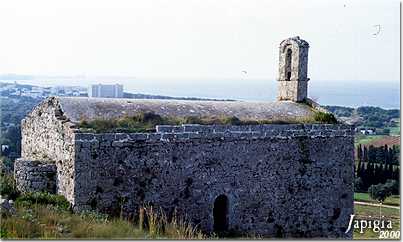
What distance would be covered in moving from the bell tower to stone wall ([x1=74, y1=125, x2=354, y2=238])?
204 centimetres

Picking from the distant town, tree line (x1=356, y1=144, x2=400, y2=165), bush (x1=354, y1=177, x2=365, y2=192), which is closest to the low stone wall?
the distant town

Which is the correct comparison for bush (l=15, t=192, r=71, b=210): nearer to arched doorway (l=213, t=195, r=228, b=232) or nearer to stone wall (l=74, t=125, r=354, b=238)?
stone wall (l=74, t=125, r=354, b=238)

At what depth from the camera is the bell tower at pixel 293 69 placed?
1777 cm

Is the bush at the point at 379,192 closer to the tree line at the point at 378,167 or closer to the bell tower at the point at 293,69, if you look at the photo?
the tree line at the point at 378,167

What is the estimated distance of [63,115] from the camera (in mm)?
13805

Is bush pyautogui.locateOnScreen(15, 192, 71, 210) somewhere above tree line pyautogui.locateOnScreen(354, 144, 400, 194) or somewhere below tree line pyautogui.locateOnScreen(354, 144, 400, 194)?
above

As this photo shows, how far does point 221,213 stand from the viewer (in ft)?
49.4

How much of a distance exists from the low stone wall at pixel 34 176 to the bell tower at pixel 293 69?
7.77m

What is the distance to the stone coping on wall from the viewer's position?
13.3 m

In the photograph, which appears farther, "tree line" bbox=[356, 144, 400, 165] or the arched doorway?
"tree line" bbox=[356, 144, 400, 165]

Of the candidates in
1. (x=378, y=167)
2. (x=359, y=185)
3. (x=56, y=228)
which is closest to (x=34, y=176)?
(x=56, y=228)

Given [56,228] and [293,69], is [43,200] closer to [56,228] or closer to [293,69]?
[56,228]

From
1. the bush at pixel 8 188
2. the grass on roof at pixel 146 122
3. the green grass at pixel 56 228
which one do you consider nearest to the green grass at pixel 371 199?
the grass on roof at pixel 146 122

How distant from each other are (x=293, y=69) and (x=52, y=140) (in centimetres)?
763
